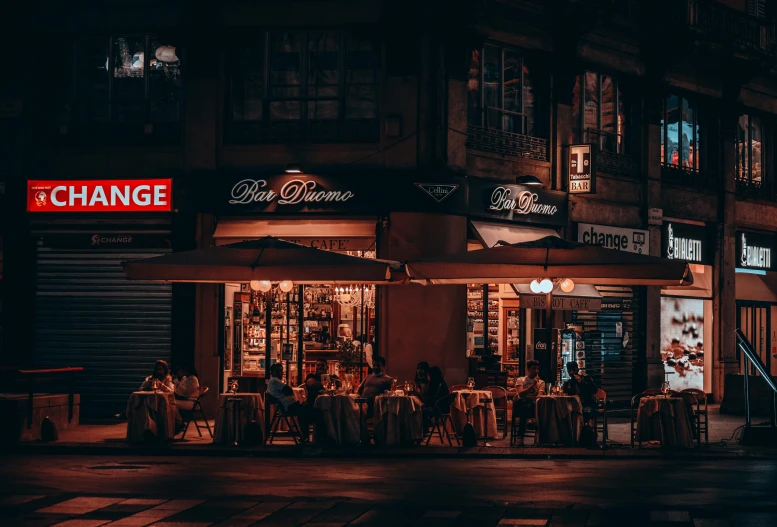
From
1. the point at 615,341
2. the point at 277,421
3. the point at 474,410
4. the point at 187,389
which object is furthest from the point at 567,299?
the point at 187,389

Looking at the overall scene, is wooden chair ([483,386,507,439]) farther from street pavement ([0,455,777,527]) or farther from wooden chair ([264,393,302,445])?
wooden chair ([264,393,302,445])

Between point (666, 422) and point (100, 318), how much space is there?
10602mm

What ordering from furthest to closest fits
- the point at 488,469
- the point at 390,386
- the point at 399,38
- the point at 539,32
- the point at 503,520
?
the point at 539,32
the point at 399,38
the point at 390,386
the point at 488,469
the point at 503,520

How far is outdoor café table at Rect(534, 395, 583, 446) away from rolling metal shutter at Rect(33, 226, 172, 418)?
25.1ft

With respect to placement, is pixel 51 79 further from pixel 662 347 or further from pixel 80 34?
pixel 662 347

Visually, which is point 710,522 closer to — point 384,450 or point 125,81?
point 384,450

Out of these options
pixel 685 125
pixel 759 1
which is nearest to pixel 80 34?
pixel 685 125

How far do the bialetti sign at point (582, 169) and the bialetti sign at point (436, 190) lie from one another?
3779 millimetres

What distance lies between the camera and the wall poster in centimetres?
2658

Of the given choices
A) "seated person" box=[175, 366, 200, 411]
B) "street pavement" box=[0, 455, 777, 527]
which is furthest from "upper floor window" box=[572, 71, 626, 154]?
"seated person" box=[175, 366, 200, 411]

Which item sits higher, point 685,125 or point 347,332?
point 685,125

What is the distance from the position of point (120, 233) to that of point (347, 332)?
4598 millimetres

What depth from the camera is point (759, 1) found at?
29.2 m

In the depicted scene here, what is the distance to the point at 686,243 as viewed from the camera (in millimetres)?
26844
